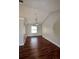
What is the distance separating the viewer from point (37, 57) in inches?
115

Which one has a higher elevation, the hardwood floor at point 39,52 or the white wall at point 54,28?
the white wall at point 54,28

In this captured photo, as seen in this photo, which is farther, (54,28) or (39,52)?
(54,28)

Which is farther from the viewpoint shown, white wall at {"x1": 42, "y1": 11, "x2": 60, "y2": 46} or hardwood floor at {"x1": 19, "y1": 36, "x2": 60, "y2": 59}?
white wall at {"x1": 42, "y1": 11, "x2": 60, "y2": 46}

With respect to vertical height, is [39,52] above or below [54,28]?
below

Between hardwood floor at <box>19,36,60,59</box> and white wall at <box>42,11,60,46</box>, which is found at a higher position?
white wall at <box>42,11,60,46</box>

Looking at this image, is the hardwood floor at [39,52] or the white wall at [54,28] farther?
the white wall at [54,28]
